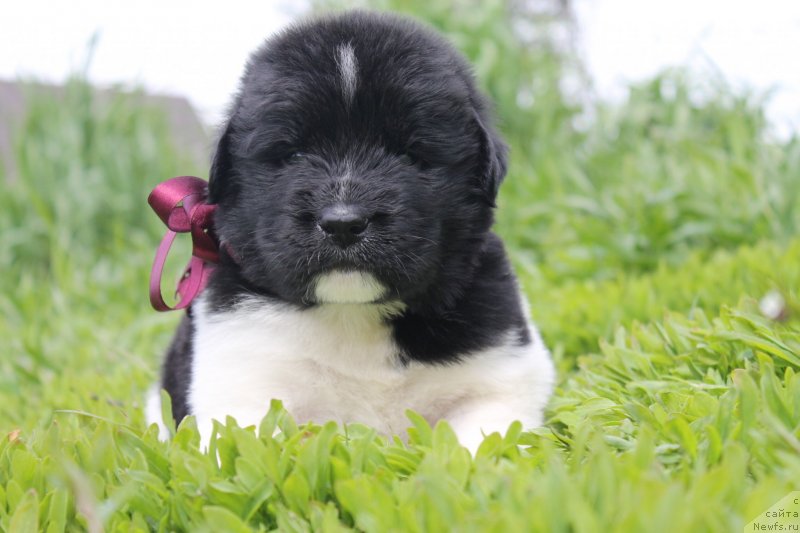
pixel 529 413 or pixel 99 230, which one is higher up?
pixel 529 413

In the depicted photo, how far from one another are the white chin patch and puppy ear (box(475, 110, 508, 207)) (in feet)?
1.65

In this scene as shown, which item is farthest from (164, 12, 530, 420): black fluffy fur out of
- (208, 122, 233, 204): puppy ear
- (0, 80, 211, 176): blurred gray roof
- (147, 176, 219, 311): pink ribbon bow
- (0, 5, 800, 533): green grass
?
(0, 80, 211, 176): blurred gray roof

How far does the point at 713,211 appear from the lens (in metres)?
5.54

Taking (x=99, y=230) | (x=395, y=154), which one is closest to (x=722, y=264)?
(x=395, y=154)

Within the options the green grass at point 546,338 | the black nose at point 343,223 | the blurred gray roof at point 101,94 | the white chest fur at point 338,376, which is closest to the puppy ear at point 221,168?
the white chest fur at point 338,376

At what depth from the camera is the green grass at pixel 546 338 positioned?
185cm

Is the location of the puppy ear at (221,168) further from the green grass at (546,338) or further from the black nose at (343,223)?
the green grass at (546,338)

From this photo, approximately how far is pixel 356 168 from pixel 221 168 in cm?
52

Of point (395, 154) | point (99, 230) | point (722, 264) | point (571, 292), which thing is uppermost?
point (395, 154)

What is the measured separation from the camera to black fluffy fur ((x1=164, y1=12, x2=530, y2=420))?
91.1 inches

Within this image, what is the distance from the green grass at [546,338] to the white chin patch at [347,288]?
1.24 feet

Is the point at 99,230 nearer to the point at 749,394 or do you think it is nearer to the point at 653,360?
the point at 653,360

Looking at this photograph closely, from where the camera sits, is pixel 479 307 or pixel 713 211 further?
pixel 713 211

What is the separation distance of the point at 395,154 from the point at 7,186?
6.26 metres
